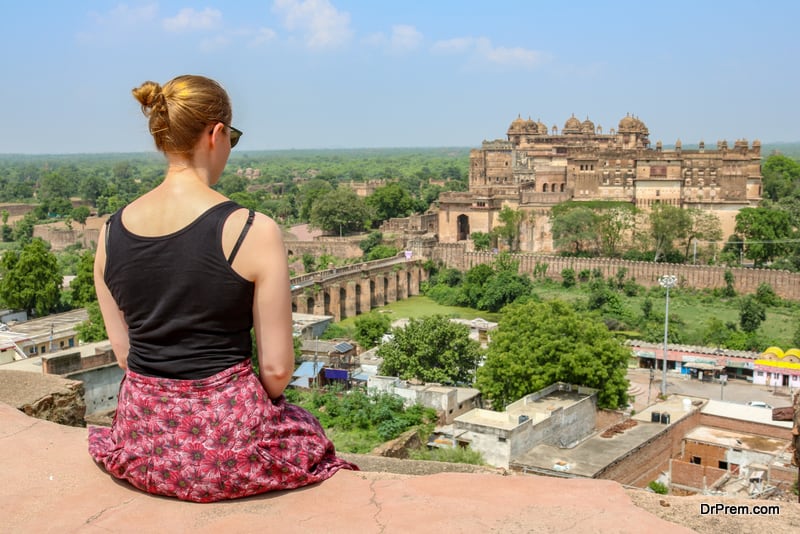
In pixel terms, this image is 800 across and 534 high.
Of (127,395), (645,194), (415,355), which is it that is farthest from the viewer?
(645,194)

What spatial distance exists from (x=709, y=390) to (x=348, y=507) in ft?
80.4

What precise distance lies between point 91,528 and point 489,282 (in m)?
37.0

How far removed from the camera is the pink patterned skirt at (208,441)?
11.5ft

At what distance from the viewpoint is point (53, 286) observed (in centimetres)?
3525

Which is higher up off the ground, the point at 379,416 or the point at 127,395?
the point at 127,395

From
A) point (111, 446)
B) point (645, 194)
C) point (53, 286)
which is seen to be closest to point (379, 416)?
point (111, 446)

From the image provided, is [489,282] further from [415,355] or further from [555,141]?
[555,141]

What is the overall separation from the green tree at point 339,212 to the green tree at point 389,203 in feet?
14.7

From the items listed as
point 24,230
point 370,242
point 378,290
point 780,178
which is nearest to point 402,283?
point 378,290

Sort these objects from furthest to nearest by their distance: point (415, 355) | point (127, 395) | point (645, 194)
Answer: point (645, 194) < point (415, 355) < point (127, 395)

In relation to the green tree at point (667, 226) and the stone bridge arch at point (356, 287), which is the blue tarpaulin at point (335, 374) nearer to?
the stone bridge arch at point (356, 287)

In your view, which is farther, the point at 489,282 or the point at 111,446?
the point at 489,282

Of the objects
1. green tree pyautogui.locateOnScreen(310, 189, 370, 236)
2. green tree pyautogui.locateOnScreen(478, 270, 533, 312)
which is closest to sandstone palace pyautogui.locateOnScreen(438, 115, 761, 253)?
green tree pyautogui.locateOnScreen(310, 189, 370, 236)

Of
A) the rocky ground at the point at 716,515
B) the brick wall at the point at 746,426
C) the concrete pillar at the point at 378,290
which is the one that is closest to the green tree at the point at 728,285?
the concrete pillar at the point at 378,290
